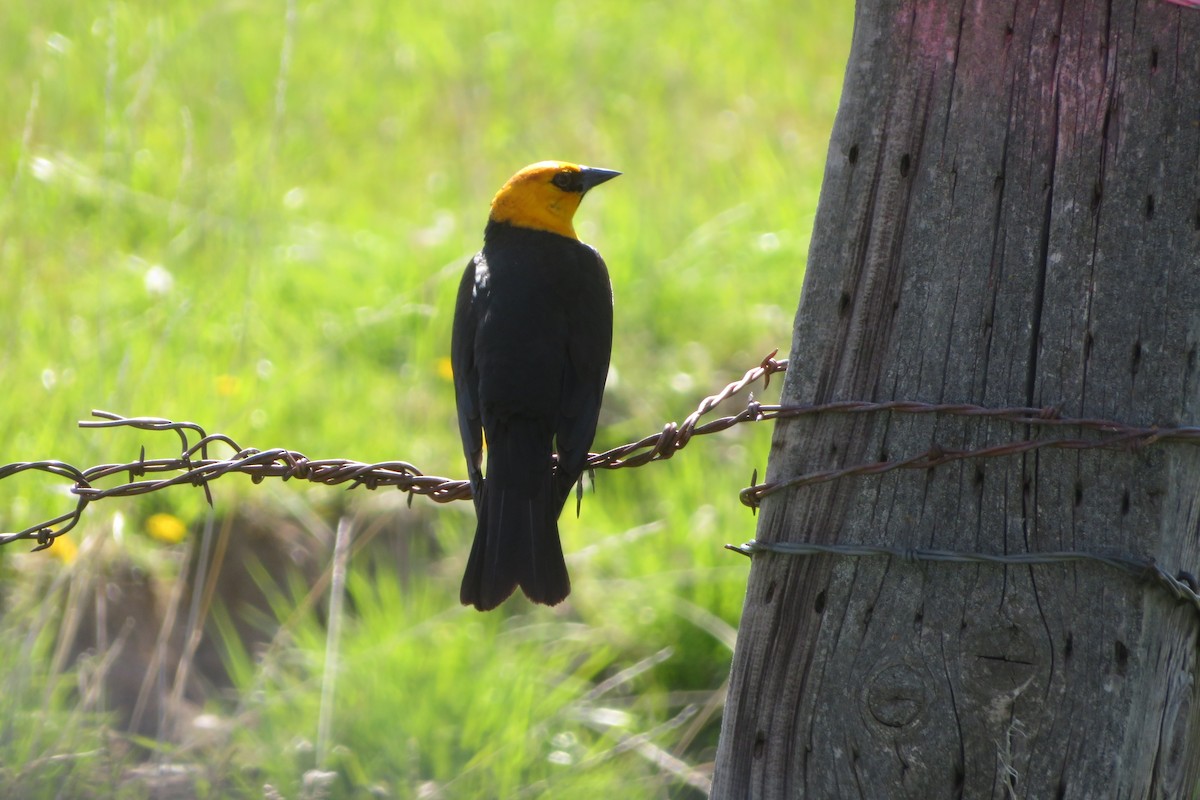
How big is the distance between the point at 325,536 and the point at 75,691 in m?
1.02

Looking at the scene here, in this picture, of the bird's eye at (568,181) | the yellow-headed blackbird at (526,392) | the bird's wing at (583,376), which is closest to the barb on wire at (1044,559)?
the yellow-headed blackbird at (526,392)

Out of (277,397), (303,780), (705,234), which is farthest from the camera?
(705,234)

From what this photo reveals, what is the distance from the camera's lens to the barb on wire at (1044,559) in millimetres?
1943

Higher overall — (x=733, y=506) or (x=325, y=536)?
(x=733, y=506)

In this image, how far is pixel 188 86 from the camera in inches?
272

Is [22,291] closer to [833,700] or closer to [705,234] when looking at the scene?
[705,234]

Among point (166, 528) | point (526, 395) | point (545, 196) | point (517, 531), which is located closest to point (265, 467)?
point (517, 531)

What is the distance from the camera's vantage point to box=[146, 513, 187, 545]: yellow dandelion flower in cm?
467

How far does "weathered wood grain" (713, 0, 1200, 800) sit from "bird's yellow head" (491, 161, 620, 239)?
210 centimetres

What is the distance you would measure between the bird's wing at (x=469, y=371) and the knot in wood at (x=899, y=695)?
132cm

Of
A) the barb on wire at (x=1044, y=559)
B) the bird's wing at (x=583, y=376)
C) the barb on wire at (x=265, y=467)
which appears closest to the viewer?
the barb on wire at (x=1044, y=559)

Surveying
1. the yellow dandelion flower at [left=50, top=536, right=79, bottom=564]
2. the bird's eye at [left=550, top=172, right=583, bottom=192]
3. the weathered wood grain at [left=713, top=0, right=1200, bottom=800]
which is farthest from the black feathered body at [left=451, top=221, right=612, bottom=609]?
the yellow dandelion flower at [left=50, top=536, right=79, bottom=564]

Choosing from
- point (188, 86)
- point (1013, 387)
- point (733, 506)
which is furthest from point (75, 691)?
point (188, 86)

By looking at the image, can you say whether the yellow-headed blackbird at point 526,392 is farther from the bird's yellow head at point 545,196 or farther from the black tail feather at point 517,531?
the bird's yellow head at point 545,196
